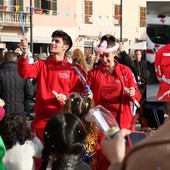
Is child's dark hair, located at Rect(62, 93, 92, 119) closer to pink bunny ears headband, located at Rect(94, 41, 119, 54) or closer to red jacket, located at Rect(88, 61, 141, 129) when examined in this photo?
red jacket, located at Rect(88, 61, 141, 129)

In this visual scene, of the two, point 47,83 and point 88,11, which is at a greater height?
point 88,11

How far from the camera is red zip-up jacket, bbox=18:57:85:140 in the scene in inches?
187

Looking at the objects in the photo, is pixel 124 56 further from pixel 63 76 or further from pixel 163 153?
pixel 163 153

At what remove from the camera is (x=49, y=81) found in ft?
15.7

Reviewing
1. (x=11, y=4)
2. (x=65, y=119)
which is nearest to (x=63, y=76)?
(x=65, y=119)

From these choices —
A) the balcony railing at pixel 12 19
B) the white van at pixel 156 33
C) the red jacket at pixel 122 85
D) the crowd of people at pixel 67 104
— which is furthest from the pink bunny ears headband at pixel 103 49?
the balcony railing at pixel 12 19

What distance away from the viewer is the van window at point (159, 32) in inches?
125

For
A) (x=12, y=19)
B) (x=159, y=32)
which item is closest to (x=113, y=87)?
(x=159, y=32)

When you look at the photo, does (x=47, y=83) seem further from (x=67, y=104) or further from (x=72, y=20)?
(x=72, y=20)

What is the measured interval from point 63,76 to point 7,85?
2328mm

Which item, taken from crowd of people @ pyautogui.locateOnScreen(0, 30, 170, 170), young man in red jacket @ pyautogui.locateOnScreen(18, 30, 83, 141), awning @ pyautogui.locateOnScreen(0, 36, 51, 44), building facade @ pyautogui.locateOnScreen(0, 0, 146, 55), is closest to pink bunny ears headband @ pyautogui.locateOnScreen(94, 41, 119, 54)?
crowd of people @ pyautogui.locateOnScreen(0, 30, 170, 170)

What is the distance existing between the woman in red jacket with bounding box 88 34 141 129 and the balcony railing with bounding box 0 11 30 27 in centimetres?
2809

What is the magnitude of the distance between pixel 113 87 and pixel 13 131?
4.26 ft

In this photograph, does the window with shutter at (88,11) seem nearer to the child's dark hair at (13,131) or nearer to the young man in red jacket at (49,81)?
the young man in red jacket at (49,81)
